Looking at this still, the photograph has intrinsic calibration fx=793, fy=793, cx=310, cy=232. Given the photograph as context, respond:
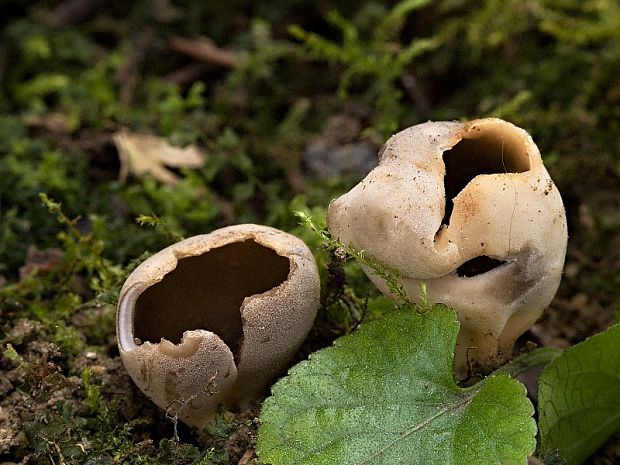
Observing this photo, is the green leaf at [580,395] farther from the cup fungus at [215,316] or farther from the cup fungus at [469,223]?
the cup fungus at [215,316]

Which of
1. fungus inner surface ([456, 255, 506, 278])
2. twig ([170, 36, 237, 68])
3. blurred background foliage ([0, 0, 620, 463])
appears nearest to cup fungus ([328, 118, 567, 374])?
fungus inner surface ([456, 255, 506, 278])

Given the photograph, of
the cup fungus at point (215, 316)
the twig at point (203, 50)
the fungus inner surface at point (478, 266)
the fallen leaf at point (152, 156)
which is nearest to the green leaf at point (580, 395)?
the fungus inner surface at point (478, 266)

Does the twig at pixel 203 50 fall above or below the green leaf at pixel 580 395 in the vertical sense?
below

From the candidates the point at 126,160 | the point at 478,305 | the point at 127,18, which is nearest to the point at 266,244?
the point at 478,305

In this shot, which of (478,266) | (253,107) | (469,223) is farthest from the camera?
(253,107)

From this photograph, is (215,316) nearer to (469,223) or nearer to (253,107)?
(469,223)

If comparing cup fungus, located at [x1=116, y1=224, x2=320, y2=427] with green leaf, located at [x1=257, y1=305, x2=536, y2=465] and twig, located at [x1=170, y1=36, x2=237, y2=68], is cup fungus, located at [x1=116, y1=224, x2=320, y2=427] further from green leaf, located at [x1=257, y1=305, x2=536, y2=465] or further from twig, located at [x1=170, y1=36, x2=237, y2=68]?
twig, located at [x1=170, y1=36, x2=237, y2=68]

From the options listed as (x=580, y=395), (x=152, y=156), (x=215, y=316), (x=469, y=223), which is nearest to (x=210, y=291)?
(x=215, y=316)
